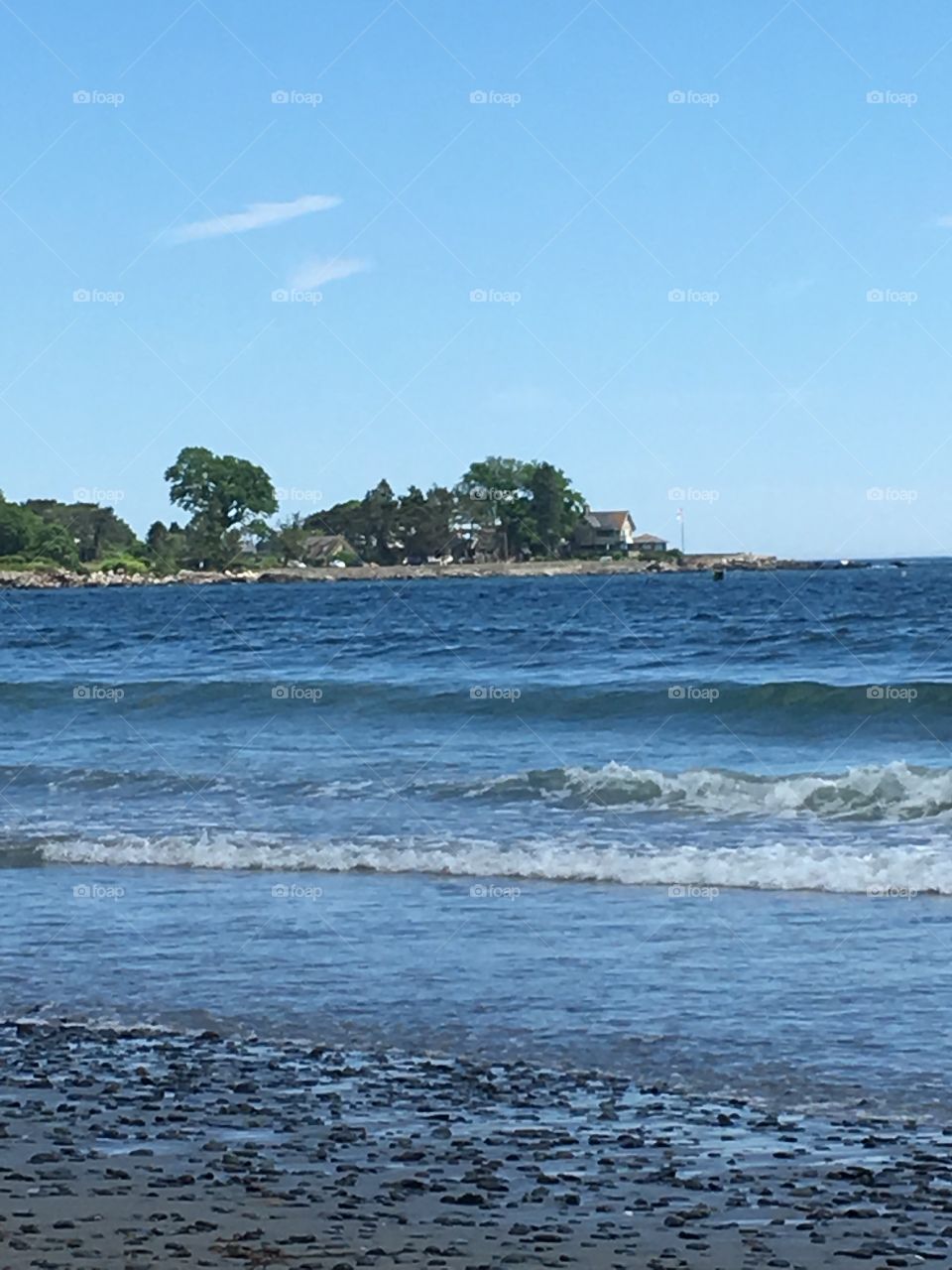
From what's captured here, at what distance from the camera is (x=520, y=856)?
15.3 meters

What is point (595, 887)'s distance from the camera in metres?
14.1

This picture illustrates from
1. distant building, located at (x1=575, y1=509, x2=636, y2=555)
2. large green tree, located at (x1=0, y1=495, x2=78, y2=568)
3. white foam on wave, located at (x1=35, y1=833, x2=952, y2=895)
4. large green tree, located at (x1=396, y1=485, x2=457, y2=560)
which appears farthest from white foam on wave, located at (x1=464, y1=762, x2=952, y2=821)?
large green tree, located at (x1=0, y1=495, x2=78, y2=568)

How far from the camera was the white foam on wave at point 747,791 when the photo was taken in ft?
57.5

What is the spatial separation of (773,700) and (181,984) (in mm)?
17416

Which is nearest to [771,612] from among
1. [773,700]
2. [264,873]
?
[773,700]

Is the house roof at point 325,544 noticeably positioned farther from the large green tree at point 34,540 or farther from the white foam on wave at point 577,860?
the white foam on wave at point 577,860

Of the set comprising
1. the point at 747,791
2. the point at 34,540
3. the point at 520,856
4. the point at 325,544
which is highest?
the point at 34,540

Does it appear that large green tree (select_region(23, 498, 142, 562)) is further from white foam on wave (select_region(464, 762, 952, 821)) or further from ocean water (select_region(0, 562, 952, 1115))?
white foam on wave (select_region(464, 762, 952, 821))

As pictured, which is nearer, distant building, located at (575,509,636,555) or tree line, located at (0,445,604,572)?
tree line, located at (0,445,604,572)

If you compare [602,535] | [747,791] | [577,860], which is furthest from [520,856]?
[602,535]

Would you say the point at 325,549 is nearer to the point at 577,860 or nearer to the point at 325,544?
the point at 325,544

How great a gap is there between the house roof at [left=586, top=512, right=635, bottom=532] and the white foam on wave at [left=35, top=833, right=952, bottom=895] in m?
114

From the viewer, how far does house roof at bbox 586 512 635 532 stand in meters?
131

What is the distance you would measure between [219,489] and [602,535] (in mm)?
46162
